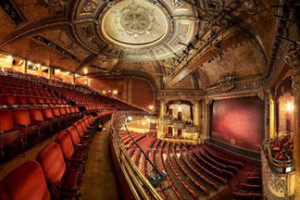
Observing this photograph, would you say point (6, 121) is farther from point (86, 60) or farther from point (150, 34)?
point (86, 60)

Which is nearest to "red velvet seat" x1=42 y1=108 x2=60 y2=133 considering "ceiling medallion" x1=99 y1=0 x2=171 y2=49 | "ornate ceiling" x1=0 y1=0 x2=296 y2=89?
"ornate ceiling" x1=0 y1=0 x2=296 y2=89

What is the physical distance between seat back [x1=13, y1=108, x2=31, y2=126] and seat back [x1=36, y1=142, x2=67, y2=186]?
84 cm

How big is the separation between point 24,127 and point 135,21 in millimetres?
4202

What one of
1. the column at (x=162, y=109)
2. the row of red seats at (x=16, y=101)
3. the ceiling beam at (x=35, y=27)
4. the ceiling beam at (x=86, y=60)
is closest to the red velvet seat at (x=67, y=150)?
the row of red seats at (x=16, y=101)

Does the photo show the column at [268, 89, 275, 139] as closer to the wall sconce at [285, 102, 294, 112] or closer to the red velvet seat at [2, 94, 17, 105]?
the wall sconce at [285, 102, 294, 112]

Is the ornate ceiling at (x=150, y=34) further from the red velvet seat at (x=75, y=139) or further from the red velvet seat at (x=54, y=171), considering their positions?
the red velvet seat at (x=54, y=171)

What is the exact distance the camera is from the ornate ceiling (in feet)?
9.20

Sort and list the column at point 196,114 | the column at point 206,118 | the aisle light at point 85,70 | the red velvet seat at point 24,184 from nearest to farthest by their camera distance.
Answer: the red velvet seat at point 24,184 < the column at point 206,118 < the column at point 196,114 < the aisle light at point 85,70

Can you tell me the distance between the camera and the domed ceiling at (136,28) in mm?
3570

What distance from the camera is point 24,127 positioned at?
3.82 ft

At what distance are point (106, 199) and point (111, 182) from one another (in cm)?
15

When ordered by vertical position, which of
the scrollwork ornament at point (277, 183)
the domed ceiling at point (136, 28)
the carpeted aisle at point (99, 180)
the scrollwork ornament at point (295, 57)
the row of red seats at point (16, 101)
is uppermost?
the domed ceiling at point (136, 28)

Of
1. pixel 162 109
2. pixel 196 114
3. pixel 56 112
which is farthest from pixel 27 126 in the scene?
pixel 162 109

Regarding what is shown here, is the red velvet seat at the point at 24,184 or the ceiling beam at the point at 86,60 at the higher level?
the ceiling beam at the point at 86,60
